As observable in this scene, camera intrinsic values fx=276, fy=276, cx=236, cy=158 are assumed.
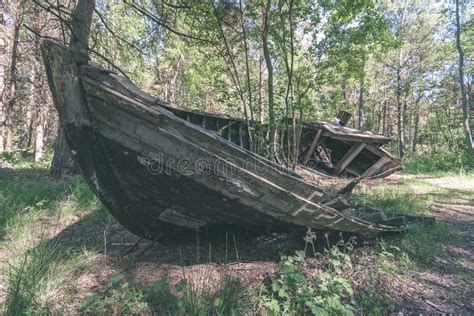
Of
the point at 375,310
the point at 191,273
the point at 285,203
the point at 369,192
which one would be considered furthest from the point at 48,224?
the point at 369,192

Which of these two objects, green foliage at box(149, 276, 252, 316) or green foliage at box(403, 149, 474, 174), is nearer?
green foliage at box(149, 276, 252, 316)

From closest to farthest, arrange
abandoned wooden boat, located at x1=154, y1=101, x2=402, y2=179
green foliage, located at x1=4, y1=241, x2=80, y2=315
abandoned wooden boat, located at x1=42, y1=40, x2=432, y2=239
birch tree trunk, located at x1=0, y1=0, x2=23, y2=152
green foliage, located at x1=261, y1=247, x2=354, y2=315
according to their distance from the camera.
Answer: green foliage, located at x1=4, y1=241, x2=80, y2=315 → green foliage, located at x1=261, y1=247, x2=354, y2=315 → abandoned wooden boat, located at x1=42, y1=40, x2=432, y2=239 → abandoned wooden boat, located at x1=154, y1=101, x2=402, y2=179 → birch tree trunk, located at x1=0, y1=0, x2=23, y2=152

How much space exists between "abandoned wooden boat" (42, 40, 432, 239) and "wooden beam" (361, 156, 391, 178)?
21.1 ft

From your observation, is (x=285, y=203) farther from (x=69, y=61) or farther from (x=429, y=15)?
(x=429, y=15)

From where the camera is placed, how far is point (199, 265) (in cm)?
275

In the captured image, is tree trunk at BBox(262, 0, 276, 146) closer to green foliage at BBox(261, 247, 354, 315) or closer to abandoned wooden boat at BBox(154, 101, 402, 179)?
abandoned wooden boat at BBox(154, 101, 402, 179)

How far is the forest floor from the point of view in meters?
2.11

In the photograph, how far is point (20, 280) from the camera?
1964 mm

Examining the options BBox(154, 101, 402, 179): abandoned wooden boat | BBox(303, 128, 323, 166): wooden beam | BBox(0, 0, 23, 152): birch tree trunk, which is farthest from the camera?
BBox(0, 0, 23, 152): birch tree trunk

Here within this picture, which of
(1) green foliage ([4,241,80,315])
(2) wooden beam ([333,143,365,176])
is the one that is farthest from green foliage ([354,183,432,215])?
(1) green foliage ([4,241,80,315])

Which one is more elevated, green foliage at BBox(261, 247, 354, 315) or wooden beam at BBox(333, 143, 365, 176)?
wooden beam at BBox(333, 143, 365, 176)

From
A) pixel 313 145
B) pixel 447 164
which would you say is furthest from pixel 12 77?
pixel 447 164

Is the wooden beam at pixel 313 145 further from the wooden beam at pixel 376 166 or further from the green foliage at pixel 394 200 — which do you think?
the green foliage at pixel 394 200

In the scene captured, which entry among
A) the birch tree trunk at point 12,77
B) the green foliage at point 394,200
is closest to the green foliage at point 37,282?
the green foliage at point 394,200
